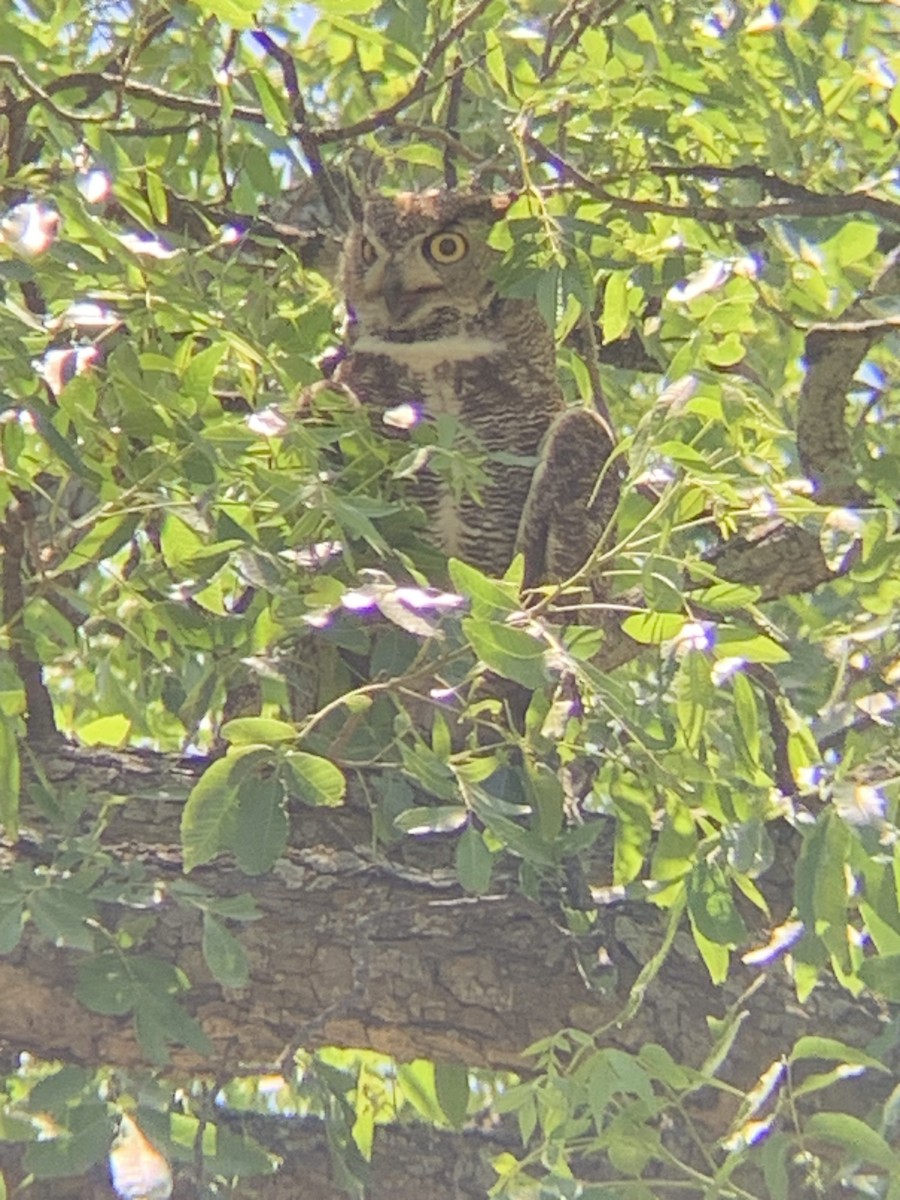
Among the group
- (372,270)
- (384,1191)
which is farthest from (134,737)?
(372,270)

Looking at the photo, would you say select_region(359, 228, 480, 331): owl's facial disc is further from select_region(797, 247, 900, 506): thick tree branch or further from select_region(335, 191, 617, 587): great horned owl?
select_region(797, 247, 900, 506): thick tree branch

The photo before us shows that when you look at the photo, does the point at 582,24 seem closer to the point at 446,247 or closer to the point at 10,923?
the point at 446,247

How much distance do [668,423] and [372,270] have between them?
1.05m

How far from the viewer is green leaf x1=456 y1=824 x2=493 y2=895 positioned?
127 cm

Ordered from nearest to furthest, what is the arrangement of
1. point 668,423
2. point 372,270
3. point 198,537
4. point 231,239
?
1. point 668,423
2. point 198,537
3. point 231,239
4. point 372,270

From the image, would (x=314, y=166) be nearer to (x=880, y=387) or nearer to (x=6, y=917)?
(x=880, y=387)

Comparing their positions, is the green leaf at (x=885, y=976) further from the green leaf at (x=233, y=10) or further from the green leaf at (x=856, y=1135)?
the green leaf at (x=233, y=10)

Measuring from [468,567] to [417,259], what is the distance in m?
1.15

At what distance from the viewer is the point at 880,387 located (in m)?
1.87

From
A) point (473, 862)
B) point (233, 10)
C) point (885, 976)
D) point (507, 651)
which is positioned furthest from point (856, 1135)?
point (233, 10)

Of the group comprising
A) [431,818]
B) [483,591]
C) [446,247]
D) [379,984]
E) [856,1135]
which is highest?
[483,591]

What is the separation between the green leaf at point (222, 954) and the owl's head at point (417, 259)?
106cm

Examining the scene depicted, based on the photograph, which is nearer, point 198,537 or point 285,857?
point 198,537

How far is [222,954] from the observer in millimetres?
1324
